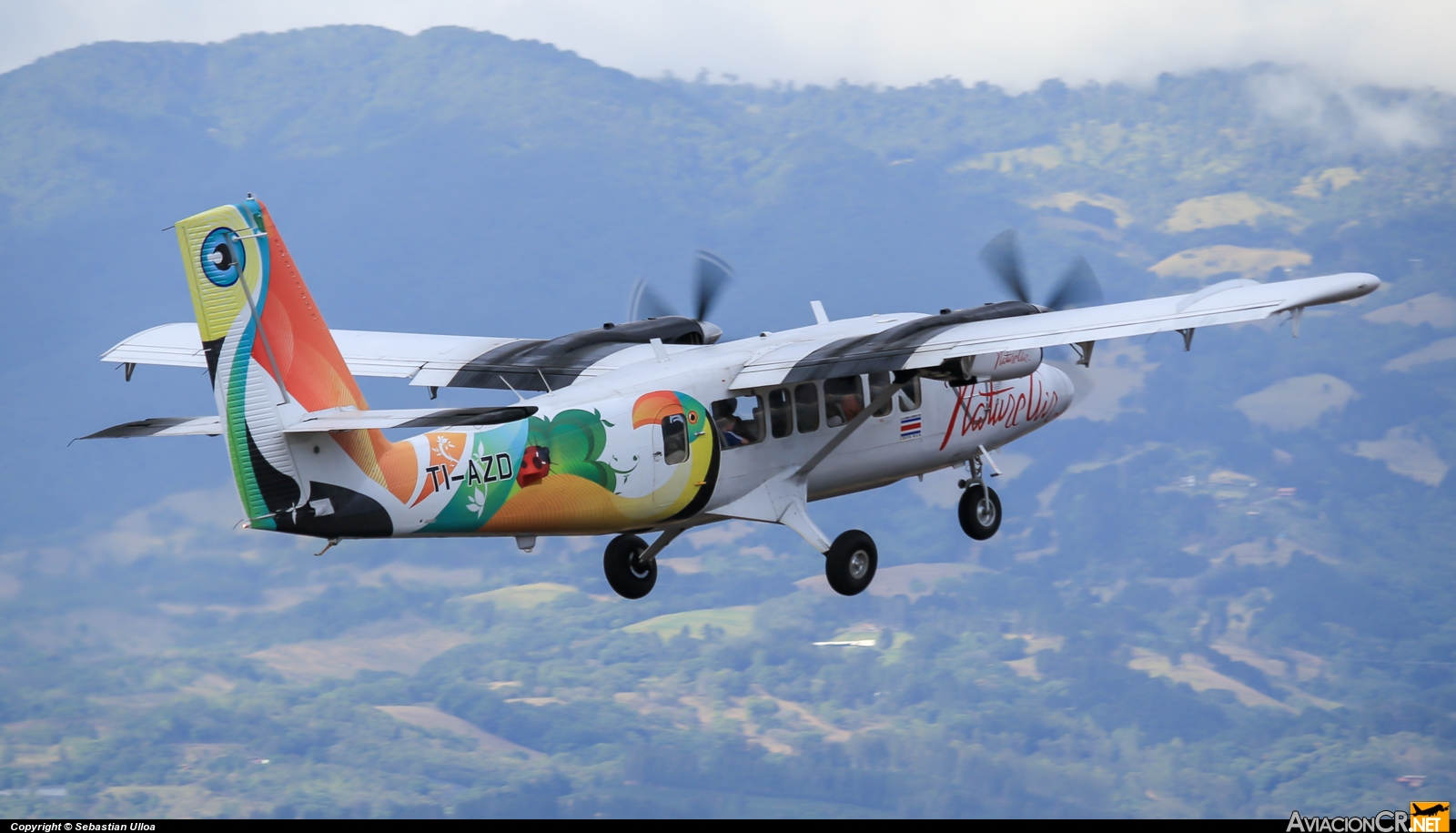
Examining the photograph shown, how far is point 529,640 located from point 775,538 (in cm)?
3687

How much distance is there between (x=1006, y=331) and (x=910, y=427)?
3328 millimetres

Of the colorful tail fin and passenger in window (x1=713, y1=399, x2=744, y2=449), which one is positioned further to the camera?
passenger in window (x1=713, y1=399, x2=744, y2=449)

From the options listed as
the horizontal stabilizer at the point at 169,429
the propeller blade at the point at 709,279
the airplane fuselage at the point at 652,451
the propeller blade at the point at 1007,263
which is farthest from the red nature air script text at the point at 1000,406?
the horizontal stabilizer at the point at 169,429

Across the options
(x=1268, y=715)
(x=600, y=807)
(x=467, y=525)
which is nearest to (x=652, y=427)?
(x=467, y=525)

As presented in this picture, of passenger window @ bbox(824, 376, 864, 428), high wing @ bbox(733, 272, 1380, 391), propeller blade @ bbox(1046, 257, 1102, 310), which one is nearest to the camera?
high wing @ bbox(733, 272, 1380, 391)

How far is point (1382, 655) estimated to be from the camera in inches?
7500

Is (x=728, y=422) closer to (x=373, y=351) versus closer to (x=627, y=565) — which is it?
(x=627, y=565)

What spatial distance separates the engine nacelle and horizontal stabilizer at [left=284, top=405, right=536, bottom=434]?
23.5ft

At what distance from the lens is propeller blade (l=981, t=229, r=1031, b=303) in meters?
24.7

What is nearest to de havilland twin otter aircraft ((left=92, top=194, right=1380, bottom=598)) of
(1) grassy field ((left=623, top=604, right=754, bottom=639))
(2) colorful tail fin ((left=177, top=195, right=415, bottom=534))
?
(2) colorful tail fin ((left=177, top=195, right=415, bottom=534))

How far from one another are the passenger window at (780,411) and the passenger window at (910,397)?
7.74 feet

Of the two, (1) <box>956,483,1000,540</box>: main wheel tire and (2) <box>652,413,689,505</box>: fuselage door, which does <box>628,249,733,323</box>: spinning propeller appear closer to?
(2) <box>652,413,689,505</box>: fuselage door

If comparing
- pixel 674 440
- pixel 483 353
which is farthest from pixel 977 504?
pixel 483 353

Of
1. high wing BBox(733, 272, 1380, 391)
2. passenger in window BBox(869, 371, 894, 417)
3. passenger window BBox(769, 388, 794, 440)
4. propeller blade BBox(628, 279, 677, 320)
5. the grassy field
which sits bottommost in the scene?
the grassy field
